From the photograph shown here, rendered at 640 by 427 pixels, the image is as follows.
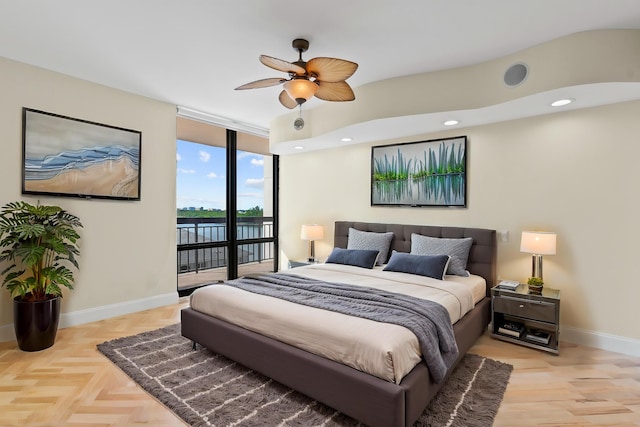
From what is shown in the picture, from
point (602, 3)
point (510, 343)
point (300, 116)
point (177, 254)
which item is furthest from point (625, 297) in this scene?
point (177, 254)

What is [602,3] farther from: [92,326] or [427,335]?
[92,326]

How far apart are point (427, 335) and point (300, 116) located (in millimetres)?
3318

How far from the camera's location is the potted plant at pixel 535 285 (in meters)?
3.12

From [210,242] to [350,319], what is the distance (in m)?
3.37

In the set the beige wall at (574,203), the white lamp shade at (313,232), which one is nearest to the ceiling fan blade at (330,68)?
the beige wall at (574,203)

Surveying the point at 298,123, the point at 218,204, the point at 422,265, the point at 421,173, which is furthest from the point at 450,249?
the point at 218,204

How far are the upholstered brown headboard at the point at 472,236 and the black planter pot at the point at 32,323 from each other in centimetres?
359

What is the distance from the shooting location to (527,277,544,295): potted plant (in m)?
3.12

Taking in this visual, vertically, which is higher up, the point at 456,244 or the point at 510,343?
the point at 456,244

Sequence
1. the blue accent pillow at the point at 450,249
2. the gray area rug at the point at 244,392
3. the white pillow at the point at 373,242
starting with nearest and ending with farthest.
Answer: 1. the gray area rug at the point at 244,392
2. the blue accent pillow at the point at 450,249
3. the white pillow at the point at 373,242

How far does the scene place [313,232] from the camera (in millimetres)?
5000

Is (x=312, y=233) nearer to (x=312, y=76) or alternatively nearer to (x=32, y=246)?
(x=312, y=76)

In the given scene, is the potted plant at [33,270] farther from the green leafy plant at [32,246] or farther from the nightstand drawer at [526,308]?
the nightstand drawer at [526,308]

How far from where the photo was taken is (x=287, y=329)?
2.26 m
